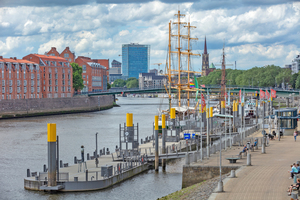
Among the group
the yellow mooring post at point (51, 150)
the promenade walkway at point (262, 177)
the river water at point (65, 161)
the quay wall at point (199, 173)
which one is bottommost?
the river water at point (65, 161)

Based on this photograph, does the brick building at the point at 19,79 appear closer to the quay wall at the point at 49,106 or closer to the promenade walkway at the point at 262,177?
the quay wall at the point at 49,106

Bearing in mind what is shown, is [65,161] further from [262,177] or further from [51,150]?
[262,177]

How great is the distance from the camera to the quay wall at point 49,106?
105 metres

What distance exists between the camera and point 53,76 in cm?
13538

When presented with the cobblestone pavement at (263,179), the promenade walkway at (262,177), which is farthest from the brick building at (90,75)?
the cobblestone pavement at (263,179)

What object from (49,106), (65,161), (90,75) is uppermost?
(90,75)

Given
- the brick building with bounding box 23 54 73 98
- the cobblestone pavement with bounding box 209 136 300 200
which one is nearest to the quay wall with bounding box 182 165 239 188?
the cobblestone pavement with bounding box 209 136 300 200

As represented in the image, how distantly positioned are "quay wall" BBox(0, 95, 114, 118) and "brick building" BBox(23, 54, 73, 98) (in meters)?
6.16

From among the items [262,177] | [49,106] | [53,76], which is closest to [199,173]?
[262,177]

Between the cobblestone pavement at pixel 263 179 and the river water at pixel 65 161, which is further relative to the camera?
the river water at pixel 65 161

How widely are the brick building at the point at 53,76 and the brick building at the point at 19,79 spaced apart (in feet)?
9.27

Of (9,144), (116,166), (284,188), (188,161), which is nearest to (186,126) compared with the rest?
(9,144)

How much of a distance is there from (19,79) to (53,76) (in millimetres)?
15621

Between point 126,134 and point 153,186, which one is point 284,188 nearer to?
point 153,186
